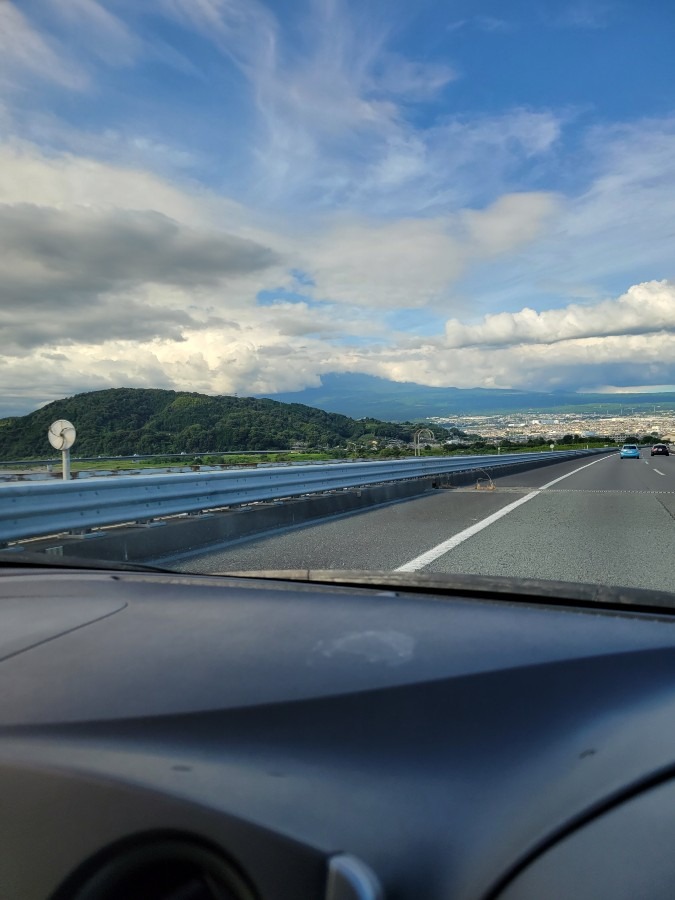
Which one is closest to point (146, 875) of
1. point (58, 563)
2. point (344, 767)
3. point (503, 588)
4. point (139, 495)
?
point (344, 767)

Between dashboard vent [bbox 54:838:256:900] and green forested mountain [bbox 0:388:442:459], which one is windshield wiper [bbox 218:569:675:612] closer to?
dashboard vent [bbox 54:838:256:900]

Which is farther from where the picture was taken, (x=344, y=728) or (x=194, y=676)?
(x=194, y=676)

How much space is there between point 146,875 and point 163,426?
117ft

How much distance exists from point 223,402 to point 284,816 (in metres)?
46.7

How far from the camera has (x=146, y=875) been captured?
1296 millimetres

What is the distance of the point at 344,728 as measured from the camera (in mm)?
1437

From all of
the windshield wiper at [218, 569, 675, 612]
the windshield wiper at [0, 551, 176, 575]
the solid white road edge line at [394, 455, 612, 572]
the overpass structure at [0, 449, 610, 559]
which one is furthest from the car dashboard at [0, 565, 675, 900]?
the overpass structure at [0, 449, 610, 559]

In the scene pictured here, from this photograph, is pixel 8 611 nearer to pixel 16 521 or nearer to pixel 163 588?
pixel 163 588

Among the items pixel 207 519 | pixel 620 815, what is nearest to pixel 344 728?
pixel 620 815

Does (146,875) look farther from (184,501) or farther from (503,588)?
(184,501)

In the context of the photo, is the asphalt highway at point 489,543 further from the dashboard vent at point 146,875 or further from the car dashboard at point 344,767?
the dashboard vent at point 146,875

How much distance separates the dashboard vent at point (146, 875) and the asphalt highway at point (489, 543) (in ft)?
18.1

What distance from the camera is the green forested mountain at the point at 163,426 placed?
26.1 meters

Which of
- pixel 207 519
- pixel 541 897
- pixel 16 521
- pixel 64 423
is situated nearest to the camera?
pixel 541 897
